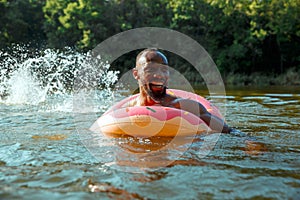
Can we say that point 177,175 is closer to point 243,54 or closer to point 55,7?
point 243,54

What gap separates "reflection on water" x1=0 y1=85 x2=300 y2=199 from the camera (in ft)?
6.42

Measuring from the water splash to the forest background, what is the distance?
206 cm

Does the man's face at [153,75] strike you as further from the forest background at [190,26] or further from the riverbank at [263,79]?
the forest background at [190,26]

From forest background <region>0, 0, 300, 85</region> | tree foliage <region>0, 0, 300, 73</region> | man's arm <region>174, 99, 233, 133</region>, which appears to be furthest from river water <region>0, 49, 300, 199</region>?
tree foliage <region>0, 0, 300, 73</region>

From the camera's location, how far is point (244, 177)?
2203 mm

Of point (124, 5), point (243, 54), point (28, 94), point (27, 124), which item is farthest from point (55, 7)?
point (27, 124)

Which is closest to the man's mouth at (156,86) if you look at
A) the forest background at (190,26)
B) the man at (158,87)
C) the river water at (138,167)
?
the man at (158,87)

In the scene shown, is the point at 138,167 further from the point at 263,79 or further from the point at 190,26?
the point at 190,26

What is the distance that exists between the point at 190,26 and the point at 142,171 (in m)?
23.0

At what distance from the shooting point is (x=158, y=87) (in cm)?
362

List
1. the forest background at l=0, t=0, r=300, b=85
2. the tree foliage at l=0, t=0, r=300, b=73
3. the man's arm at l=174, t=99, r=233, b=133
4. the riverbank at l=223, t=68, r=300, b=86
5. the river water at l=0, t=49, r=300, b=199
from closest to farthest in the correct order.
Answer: the river water at l=0, t=49, r=300, b=199
the man's arm at l=174, t=99, r=233, b=133
the riverbank at l=223, t=68, r=300, b=86
the forest background at l=0, t=0, r=300, b=85
the tree foliage at l=0, t=0, r=300, b=73

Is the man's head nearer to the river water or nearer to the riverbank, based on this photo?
the river water

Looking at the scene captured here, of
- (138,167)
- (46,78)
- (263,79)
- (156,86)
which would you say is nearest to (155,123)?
(156,86)

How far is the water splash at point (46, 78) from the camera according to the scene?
8.64 meters
